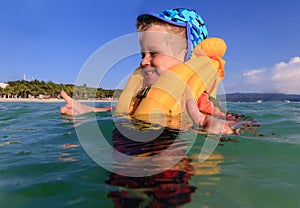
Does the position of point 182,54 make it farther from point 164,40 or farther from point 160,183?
point 160,183

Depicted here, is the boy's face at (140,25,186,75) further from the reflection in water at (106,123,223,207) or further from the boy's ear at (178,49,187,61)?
the reflection in water at (106,123,223,207)

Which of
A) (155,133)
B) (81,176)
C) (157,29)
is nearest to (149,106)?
(155,133)

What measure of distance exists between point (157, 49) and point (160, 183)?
308cm

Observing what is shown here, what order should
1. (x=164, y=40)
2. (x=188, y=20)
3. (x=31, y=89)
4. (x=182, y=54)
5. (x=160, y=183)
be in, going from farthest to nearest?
(x=31, y=89) → (x=182, y=54) → (x=188, y=20) → (x=164, y=40) → (x=160, y=183)

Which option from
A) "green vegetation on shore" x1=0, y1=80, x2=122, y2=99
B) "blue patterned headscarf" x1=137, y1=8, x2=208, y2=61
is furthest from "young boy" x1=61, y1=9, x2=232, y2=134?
"green vegetation on shore" x1=0, y1=80, x2=122, y2=99

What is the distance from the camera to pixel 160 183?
1.90 m

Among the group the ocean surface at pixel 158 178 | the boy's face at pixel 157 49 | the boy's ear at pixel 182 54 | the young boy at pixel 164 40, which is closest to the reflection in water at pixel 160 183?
the ocean surface at pixel 158 178

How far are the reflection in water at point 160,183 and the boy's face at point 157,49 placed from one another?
2153 mm

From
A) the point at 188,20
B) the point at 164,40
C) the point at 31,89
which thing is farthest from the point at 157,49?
the point at 31,89

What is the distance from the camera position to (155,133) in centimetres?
332

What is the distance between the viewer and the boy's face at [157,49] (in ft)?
14.8

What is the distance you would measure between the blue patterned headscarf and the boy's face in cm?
23

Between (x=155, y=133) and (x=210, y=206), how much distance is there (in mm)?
1702

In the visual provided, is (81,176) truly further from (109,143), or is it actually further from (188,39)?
(188,39)
